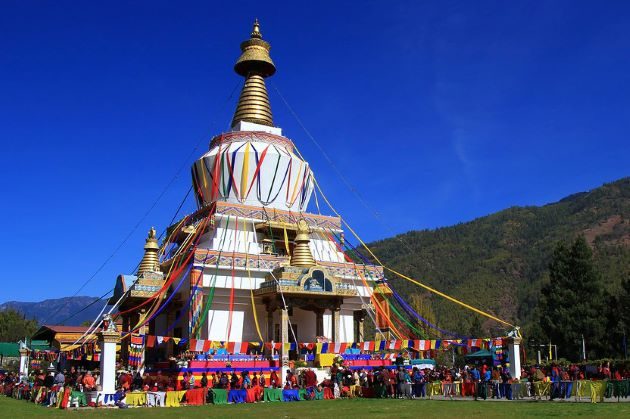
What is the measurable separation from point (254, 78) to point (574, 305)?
2579 cm

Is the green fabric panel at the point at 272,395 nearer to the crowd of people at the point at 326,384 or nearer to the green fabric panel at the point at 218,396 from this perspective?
the crowd of people at the point at 326,384

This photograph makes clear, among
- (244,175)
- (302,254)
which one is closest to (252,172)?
(244,175)

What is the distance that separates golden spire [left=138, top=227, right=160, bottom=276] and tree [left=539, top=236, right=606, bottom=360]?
26820 mm

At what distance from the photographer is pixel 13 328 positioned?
70438 mm

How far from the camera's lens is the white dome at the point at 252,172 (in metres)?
35.4

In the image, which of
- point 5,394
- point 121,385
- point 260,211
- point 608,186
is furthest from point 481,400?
point 608,186

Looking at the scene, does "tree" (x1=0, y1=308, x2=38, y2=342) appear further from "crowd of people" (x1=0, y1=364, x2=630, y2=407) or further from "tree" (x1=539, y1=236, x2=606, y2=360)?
"tree" (x1=539, y1=236, x2=606, y2=360)

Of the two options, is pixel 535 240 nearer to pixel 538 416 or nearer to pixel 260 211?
pixel 260 211

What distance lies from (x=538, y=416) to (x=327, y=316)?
18398 mm

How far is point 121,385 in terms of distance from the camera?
71.8 ft

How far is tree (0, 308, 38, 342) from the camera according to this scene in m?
69.3

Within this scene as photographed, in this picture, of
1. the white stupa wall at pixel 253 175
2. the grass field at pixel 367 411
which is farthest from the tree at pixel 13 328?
the grass field at pixel 367 411

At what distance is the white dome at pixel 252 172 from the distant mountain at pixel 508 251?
162ft

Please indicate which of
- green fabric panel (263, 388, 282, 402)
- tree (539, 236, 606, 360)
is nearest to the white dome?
green fabric panel (263, 388, 282, 402)
